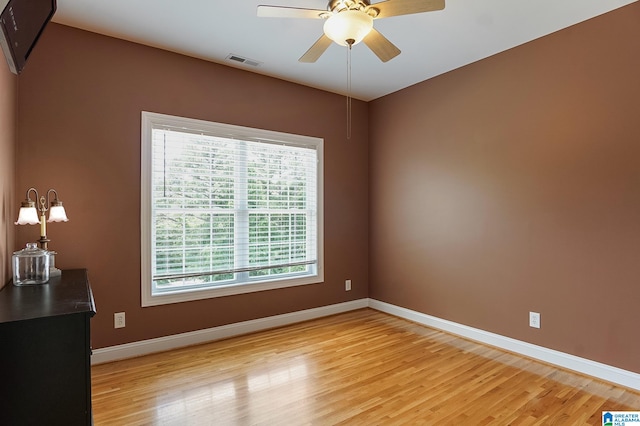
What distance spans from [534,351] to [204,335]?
3.03 metres

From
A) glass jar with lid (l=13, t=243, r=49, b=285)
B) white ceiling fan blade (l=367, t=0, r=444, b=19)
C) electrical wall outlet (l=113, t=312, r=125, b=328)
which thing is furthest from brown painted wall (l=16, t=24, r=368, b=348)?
white ceiling fan blade (l=367, t=0, r=444, b=19)

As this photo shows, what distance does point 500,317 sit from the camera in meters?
3.36

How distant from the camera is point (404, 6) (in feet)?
6.50

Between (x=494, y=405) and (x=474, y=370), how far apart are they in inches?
20.8

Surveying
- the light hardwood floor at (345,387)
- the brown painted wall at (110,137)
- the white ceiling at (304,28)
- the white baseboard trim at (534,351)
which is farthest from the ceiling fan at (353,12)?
the white baseboard trim at (534,351)

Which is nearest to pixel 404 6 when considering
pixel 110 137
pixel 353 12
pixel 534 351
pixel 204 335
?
pixel 353 12

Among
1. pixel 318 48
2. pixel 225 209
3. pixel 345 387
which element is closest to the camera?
pixel 318 48

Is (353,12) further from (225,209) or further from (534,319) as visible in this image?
(534,319)

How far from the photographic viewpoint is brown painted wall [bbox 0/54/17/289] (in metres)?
2.17

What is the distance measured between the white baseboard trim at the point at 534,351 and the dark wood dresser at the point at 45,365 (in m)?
3.26

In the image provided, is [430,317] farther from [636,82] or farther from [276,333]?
[636,82]

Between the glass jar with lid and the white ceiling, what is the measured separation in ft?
5.95

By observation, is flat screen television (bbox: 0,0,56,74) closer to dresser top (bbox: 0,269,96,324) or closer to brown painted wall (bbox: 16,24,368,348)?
brown painted wall (bbox: 16,24,368,348)

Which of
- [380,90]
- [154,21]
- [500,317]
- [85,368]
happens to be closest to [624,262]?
[500,317]
